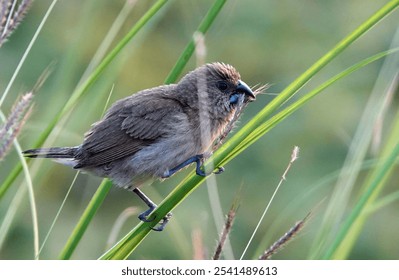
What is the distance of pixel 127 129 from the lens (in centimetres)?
364

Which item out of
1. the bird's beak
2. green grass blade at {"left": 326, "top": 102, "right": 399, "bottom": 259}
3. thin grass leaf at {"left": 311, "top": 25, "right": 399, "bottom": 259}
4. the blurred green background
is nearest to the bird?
the bird's beak

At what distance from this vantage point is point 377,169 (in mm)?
2377

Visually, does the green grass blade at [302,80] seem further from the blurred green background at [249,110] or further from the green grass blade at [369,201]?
the blurred green background at [249,110]

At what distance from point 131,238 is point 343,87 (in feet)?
17.3

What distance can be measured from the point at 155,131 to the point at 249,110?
2.76m

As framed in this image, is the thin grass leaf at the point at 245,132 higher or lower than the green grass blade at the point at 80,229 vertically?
higher

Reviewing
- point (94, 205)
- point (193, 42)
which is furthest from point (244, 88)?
point (94, 205)

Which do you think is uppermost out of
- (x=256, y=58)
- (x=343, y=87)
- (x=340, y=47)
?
(x=256, y=58)

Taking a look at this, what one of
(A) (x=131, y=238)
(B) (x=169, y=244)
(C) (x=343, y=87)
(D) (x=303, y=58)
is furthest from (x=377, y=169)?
(D) (x=303, y=58)

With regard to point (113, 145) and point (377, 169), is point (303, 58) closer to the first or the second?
point (113, 145)

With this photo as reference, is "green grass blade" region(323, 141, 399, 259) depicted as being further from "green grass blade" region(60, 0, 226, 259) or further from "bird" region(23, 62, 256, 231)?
"bird" region(23, 62, 256, 231)

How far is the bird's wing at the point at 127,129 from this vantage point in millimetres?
3604

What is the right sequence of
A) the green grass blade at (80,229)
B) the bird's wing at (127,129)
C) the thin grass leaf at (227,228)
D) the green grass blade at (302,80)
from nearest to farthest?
the thin grass leaf at (227,228) < the green grass blade at (302,80) < the green grass blade at (80,229) < the bird's wing at (127,129)

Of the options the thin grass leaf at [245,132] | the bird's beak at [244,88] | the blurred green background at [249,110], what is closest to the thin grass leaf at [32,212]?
the thin grass leaf at [245,132]
